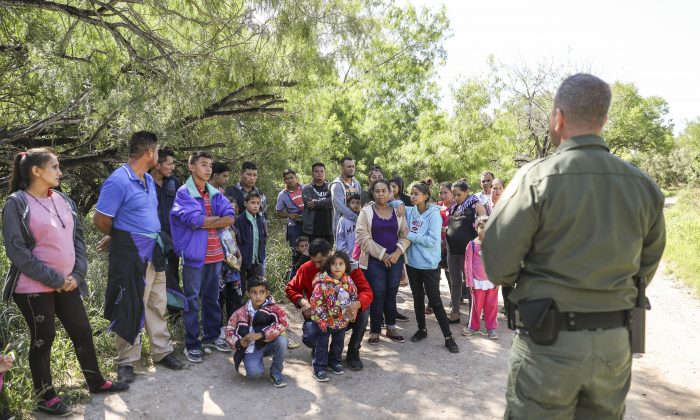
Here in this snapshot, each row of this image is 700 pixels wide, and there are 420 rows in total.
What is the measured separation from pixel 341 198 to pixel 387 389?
2.84m

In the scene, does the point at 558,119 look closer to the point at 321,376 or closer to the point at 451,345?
the point at 321,376

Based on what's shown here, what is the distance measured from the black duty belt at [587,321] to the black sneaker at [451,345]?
3449 mm

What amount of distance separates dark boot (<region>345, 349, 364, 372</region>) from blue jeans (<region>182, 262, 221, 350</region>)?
1.36 m

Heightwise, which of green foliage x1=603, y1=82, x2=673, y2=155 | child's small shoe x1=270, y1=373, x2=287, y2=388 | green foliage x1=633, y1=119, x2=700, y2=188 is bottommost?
child's small shoe x1=270, y1=373, x2=287, y2=388

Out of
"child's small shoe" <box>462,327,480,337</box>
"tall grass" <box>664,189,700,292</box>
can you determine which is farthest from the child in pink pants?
"tall grass" <box>664,189,700,292</box>

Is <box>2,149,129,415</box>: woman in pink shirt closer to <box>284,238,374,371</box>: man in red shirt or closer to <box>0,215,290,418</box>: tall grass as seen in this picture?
<box>0,215,290,418</box>: tall grass

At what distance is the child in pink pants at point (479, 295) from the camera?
598 cm

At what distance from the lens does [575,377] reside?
209 centimetres

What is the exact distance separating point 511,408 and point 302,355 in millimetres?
3410

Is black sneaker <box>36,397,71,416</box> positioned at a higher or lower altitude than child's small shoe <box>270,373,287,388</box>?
lower

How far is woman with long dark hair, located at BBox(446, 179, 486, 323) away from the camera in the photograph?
6.38 metres

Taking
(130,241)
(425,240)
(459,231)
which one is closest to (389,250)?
(425,240)

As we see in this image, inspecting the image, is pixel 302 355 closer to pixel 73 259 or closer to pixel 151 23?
pixel 73 259

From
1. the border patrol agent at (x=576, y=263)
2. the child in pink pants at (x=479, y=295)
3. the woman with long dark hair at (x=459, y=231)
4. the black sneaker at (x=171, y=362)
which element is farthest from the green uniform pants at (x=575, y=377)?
the woman with long dark hair at (x=459, y=231)
